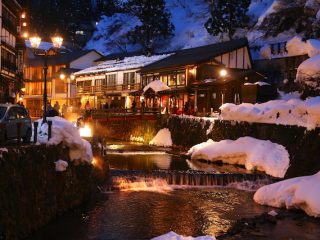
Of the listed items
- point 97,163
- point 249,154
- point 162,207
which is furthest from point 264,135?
point 162,207

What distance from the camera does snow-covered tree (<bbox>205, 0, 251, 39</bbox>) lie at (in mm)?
59312

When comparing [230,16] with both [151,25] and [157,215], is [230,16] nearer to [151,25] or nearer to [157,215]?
[151,25]

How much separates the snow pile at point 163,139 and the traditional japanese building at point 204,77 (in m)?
2.81

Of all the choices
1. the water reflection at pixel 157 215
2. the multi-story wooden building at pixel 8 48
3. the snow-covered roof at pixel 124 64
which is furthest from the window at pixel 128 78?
the water reflection at pixel 157 215

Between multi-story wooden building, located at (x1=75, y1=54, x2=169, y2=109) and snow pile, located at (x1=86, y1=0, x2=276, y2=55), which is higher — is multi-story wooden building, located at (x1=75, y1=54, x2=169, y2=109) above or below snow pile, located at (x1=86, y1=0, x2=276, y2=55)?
below

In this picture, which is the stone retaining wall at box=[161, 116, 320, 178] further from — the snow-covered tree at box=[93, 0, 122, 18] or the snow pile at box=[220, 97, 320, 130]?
the snow-covered tree at box=[93, 0, 122, 18]

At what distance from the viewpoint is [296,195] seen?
15617 millimetres

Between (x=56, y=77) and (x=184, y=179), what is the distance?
52.9 metres

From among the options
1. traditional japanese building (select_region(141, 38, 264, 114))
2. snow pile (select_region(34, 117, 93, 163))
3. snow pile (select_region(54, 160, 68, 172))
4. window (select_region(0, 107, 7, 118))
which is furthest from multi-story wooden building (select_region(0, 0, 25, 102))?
snow pile (select_region(54, 160, 68, 172))

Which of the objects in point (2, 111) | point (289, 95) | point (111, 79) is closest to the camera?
point (2, 111)

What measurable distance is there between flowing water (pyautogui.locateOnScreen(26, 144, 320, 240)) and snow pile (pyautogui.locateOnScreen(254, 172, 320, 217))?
0.50 m

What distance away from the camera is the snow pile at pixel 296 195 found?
14867mm

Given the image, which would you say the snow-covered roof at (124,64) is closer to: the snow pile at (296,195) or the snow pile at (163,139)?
the snow pile at (163,139)

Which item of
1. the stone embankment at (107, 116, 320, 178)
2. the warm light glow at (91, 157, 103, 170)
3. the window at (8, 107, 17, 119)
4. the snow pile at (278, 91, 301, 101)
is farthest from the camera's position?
the snow pile at (278, 91, 301, 101)
